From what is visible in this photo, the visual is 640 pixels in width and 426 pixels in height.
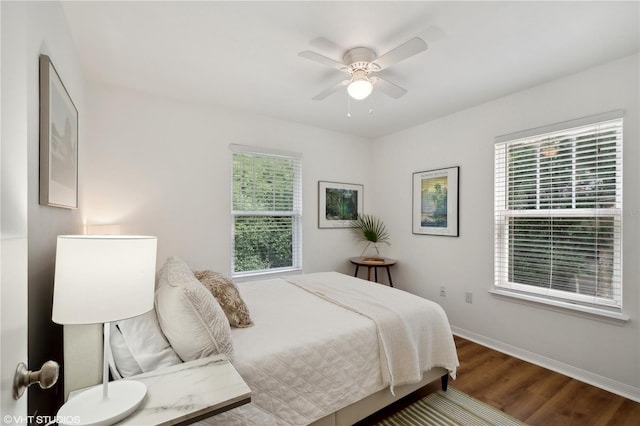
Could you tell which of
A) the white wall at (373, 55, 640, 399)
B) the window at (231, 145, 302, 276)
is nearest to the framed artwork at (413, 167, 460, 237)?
the white wall at (373, 55, 640, 399)

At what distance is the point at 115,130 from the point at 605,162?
4.23m

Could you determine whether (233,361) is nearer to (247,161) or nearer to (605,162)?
(247,161)

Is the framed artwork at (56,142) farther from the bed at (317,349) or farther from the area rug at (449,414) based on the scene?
the area rug at (449,414)

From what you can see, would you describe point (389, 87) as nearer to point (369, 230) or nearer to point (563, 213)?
point (563, 213)

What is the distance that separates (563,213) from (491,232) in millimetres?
624

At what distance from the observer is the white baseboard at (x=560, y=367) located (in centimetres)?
213

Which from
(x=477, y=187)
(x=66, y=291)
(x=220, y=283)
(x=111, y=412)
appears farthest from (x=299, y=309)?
(x=477, y=187)

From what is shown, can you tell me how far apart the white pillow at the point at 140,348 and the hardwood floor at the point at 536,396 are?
1.32 metres

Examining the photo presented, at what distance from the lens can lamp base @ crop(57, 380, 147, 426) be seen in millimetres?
870

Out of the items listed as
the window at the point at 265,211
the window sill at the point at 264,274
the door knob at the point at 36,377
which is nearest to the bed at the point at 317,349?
the door knob at the point at 36,377

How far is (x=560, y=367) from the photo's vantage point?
2465 millimetres

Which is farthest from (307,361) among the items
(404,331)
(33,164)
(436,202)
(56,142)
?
(436,202)

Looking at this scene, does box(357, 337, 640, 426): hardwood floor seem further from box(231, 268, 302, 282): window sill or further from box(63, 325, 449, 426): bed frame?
box(231, 268, 302, 282): window sill

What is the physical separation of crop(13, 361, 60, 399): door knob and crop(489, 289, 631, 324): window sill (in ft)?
10.6
